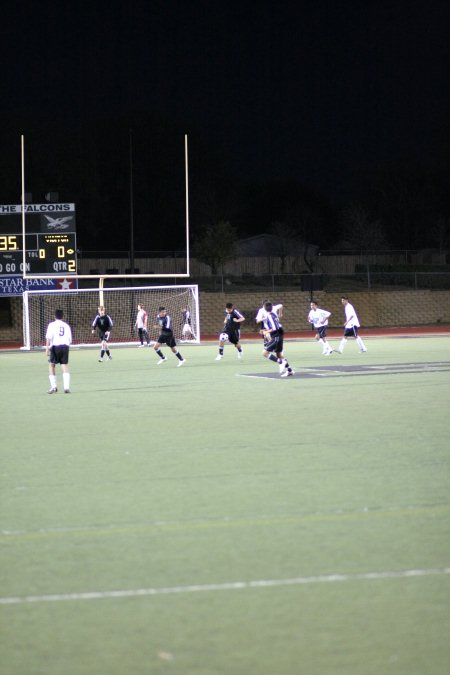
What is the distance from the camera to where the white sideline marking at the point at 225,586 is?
239 inches

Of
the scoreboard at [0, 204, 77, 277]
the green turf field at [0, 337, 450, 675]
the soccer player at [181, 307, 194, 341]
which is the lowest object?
the green turf field at [0, 337, 450, 675]

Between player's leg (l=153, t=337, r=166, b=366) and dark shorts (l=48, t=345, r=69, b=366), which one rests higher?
dark shorts (l=48, t=345, r=69, b=366)

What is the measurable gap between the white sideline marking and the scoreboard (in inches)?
1305

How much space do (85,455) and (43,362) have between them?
71.0 ft

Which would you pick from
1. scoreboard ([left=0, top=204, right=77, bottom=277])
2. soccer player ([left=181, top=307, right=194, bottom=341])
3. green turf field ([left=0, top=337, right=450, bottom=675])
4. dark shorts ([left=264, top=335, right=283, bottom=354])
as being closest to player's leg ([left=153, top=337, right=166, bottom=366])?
dark shorts ([left=264, top=335, right=283, bottom=354])

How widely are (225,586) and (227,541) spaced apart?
1192 millimetres

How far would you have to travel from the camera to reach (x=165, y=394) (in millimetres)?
20031

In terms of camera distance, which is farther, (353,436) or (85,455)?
(353,436)

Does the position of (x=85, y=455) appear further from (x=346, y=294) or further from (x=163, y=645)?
(x=346, y=294)

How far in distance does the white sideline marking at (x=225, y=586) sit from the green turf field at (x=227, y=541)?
0.02 metres

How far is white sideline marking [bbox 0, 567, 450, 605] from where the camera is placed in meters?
6.07

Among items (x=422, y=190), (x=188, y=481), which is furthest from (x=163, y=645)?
(x=422, y=190)

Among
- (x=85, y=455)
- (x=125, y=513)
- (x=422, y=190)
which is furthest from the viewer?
(x=422, y=190)

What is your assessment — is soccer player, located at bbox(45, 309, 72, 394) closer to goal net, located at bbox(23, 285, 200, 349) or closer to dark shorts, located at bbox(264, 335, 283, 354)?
dark shorts, located at bbox(264, 335, 283, 354)
